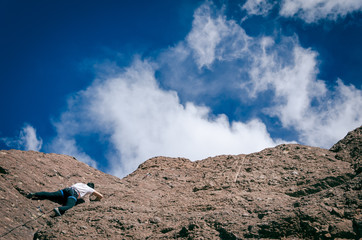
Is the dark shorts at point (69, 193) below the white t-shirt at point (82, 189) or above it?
below

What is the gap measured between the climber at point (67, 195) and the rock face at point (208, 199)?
6.4 inches

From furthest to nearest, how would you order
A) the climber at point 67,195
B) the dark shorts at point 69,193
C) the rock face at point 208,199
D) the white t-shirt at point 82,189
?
the white t-shirt at point 82,189
the dark shorts at point 69,193
the climber at point 67,195
the rock face at point 208,199

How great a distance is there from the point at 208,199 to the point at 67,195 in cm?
356

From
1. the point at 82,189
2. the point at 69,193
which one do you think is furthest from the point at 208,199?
the point at 69,193

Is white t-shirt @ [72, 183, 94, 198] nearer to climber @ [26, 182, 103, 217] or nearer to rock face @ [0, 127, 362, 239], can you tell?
climber @ [26, 182, 103, 217]

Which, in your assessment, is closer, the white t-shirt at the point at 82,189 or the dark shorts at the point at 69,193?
the dark shorts at the point at 69,193

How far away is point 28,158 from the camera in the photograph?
8.02 meters

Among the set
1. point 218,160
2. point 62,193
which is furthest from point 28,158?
point 218,160

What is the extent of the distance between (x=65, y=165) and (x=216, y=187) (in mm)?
4942

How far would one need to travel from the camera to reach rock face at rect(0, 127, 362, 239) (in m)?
5.23

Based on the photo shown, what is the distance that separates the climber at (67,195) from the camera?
647 centimetres

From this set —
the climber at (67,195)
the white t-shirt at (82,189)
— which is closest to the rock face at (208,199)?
the climber at (67,195)

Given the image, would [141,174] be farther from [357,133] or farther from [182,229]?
[357,133]

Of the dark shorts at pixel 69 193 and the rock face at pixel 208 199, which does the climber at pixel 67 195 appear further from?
the rock face at pixel 208 199
